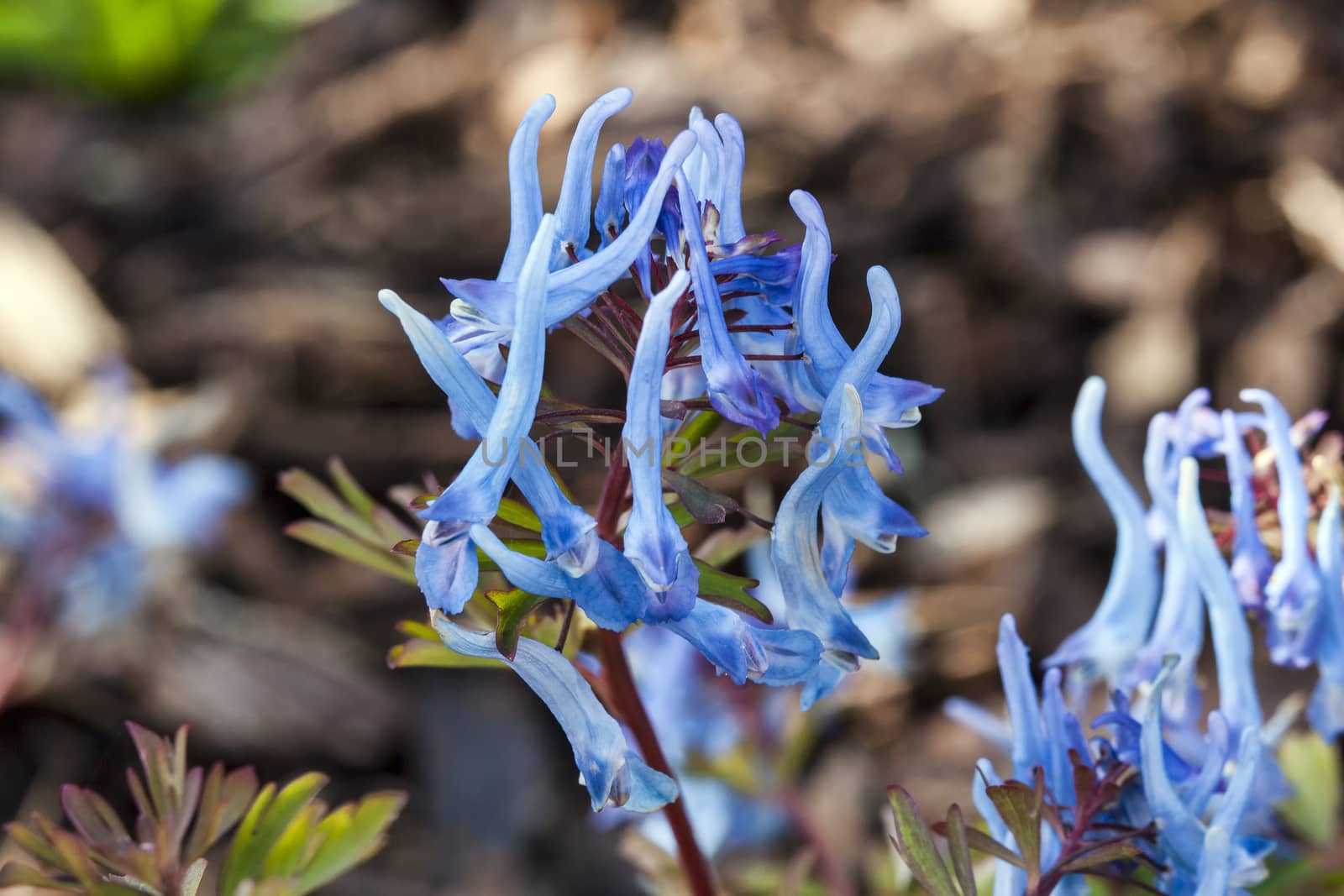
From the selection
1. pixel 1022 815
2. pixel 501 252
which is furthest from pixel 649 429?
pixel 501 252

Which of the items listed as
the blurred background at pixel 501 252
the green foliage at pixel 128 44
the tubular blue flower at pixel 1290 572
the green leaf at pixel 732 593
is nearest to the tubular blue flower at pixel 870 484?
the green leaf at pixel 732 593

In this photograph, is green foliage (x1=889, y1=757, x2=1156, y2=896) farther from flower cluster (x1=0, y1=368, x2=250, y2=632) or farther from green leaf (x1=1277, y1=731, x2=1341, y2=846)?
flower cluster (x1=0, y1=368, x2=250, y2=632)

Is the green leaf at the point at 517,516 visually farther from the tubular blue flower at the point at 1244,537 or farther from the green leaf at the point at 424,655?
the tubular blue flower at the point at 1244,537

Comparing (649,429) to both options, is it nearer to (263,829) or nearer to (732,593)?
(732,593)

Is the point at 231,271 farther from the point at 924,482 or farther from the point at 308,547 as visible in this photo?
the point at 924,482

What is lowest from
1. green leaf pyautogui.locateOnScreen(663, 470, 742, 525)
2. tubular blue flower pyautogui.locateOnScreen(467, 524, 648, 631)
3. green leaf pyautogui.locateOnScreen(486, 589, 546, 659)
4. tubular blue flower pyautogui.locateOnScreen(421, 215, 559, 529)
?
green leaf pyautogui.locateOnScreen(486, 589, 546, 659)

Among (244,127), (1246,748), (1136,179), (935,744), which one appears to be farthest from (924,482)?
(244,127)

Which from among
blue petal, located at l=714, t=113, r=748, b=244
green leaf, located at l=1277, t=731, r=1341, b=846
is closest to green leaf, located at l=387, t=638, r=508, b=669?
blue petal, located at l=714, t=113, r=748, b=244
